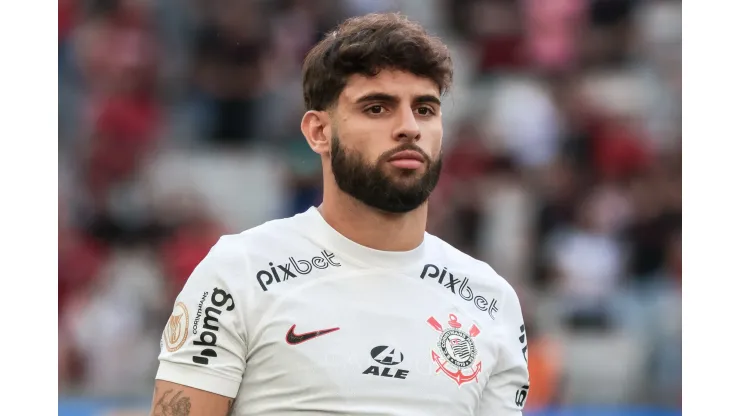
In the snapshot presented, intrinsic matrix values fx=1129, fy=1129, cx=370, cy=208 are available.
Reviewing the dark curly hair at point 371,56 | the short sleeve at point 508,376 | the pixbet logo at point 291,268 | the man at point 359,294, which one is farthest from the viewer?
the short sleeve at point 508,376

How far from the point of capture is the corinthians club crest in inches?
141

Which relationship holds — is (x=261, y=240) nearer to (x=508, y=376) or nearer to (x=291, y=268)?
(x=291, y=268)

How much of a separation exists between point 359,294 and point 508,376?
1.96 feet

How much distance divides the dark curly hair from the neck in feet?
1.09

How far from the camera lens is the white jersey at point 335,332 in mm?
3385

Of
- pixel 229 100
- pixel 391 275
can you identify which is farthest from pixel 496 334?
pixel 229 100

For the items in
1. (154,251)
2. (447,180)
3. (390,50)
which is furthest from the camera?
(447,180)

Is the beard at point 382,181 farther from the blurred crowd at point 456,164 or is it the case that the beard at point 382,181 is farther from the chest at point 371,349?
the blurred crowd at point 456,164

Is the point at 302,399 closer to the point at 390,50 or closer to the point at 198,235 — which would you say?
the point at 390,50

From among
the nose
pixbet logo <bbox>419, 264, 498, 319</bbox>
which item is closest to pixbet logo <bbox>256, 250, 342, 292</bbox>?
pixbet logo <bbox>419, 264, 498, 319</bbox>

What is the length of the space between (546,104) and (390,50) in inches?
251

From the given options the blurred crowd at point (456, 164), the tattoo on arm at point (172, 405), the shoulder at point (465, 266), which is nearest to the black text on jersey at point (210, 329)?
the tattoo on arm at point (172, 405)

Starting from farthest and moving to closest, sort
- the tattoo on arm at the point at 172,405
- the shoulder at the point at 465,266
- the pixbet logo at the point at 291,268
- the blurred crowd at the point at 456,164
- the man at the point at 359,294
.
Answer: the blurred crowd at the point at 456,164 < the shoulder at the point at 465,266 < the pixbet logo at the point at 291,268 < the man at the point at 359,294 < the tattoo on arm at the point at 172,405

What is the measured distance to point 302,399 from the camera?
339 cm
